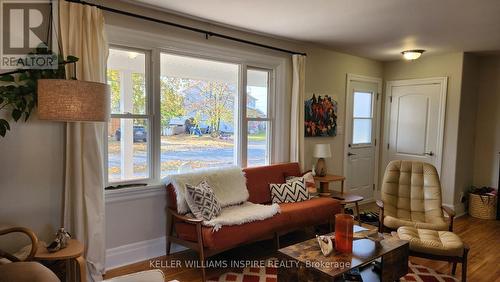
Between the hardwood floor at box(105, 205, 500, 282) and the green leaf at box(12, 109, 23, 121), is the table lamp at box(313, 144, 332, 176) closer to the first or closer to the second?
the hardwood floor at box(105, 205, 500, 282)

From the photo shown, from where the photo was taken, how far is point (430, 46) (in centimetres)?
430

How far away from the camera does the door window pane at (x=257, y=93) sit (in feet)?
13.1

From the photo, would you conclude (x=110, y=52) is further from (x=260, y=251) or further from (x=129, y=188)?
(x=260, y=251)

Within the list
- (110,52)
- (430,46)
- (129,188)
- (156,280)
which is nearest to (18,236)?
(129,188)

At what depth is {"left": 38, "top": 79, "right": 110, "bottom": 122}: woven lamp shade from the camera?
1993 millimetres

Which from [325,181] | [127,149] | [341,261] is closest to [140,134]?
[127,149]

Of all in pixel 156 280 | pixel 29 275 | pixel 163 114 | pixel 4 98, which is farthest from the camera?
pixel 163 114

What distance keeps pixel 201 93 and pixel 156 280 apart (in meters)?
2.25

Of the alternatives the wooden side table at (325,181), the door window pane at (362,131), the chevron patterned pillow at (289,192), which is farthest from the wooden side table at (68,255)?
the door window pane at (362,131)

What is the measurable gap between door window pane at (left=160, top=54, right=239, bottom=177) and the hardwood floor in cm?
89

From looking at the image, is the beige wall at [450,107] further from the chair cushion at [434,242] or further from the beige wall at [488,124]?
the chair cushion at [434,242]

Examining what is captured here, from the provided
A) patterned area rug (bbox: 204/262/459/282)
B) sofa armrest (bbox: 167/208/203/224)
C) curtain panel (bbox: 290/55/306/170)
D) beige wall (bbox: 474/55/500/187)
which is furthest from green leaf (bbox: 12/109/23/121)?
beige wall (bbox: 474/55/500/187)

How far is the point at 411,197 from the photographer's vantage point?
139 inches

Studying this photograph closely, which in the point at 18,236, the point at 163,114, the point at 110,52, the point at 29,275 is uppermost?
the point at 110,52
